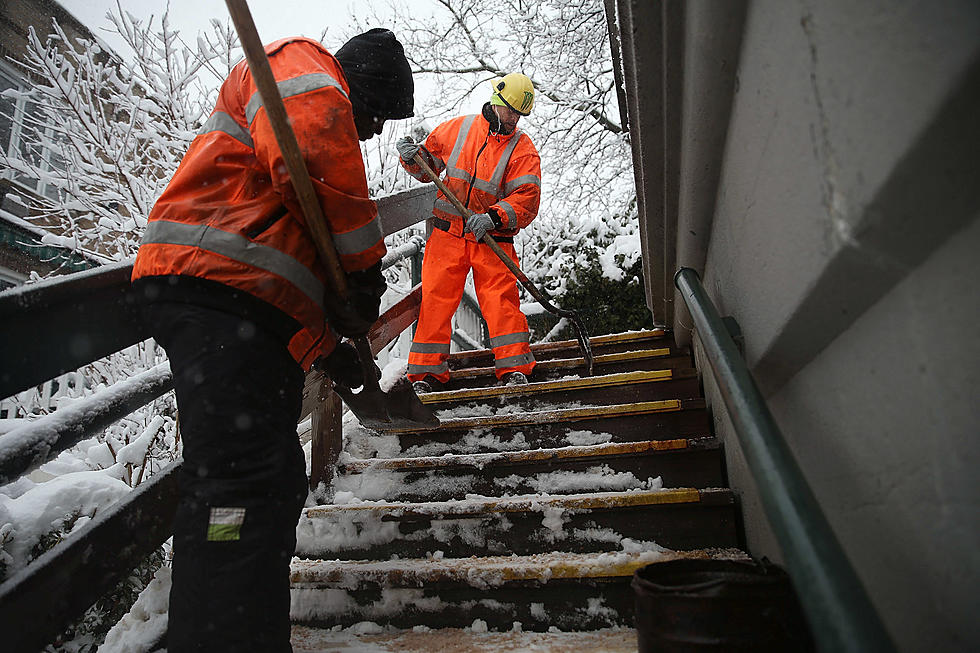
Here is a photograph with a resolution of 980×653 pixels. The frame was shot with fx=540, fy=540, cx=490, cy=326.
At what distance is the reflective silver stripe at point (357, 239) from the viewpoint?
4.55ft

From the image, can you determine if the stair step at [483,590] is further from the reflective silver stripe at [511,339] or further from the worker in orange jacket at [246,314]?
the reflective silver stripe at [511,339]

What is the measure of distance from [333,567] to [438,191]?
2170 mm

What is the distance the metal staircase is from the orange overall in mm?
638

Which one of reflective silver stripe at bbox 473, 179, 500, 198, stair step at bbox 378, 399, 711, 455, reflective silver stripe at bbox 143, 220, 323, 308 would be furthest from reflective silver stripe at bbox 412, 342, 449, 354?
reflective silver stripe at bbox 143, 220, 323, 308

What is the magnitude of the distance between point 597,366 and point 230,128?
2283 millimetres

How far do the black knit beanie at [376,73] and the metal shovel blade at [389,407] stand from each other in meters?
0.92

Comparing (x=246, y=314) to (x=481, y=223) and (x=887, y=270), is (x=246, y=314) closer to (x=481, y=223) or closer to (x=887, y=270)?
(x=887, y=270)

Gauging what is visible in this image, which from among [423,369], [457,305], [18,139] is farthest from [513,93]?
[18,139]

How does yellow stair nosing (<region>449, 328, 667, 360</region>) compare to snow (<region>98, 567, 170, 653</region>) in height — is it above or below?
above

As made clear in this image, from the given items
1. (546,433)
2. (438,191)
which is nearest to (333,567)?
(546,433)

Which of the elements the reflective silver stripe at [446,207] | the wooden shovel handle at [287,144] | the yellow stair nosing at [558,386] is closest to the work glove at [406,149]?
the reflective silver stripe at [446,207]

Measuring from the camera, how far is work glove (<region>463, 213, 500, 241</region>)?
3045 mm

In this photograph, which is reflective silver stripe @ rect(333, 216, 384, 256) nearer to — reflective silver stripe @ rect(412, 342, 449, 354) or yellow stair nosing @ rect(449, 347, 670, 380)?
reflective silver stripe @ rect(412, 342, 449, 354)

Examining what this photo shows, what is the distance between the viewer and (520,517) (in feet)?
6.00
